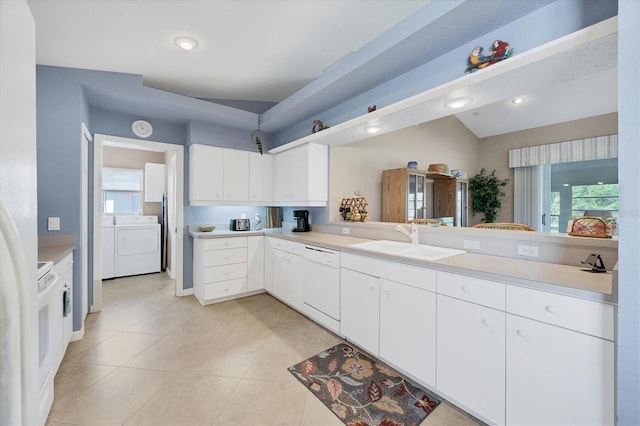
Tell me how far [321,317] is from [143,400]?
1558 mm

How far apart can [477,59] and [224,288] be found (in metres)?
3.52

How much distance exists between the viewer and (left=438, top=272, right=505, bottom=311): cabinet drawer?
1.50 m

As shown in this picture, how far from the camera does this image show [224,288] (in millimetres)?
3543

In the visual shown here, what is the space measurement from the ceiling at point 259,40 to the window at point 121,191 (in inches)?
92.9

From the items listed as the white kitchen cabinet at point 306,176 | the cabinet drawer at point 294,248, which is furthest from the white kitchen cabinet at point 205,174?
the cabinet drawer at point 294,248

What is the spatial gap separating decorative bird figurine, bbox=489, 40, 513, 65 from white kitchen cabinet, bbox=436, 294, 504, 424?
1579mm

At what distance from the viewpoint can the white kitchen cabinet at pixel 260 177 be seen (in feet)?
13.1

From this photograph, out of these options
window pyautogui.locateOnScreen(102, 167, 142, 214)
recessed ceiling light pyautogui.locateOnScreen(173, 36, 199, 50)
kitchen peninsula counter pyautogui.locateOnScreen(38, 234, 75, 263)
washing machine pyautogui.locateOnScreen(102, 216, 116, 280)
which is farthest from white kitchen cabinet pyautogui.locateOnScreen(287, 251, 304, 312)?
window pyautogui.locateOnScreen(102, 167, 142, 214)

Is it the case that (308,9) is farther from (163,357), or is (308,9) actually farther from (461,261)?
(163,357)

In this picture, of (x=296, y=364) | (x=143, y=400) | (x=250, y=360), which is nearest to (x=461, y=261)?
(x=296, y=364)

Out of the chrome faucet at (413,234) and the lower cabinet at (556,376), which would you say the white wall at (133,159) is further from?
the lower cabinet at (556,376)

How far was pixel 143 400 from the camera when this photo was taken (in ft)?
5.90

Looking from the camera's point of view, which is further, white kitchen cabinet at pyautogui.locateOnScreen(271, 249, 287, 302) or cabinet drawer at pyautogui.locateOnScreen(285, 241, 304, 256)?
white kitchen cabinet at pyautogui.locateOnScreen(271, 249, 287, 302)

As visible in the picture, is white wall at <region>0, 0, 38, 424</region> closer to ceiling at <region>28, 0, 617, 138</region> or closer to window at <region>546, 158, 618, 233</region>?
ceiling at <region>28, 0, 617, 138</region>
